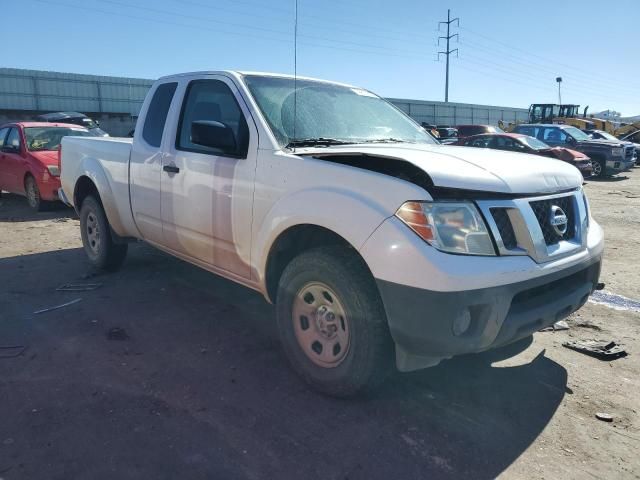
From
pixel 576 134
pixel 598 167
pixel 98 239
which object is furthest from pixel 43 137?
pixel 576 134

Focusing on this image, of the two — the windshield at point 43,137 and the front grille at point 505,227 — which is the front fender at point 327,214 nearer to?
the front grille at point 505,227

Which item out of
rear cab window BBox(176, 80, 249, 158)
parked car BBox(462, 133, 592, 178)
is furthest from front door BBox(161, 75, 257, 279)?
parked car BBox(462, 133, 592, 178)

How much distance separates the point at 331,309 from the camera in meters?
3.02

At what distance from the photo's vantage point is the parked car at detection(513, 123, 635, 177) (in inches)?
681

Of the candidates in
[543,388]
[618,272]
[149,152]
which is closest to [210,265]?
[149,152]

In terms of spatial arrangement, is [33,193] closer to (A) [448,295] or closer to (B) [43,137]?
(B) [43,137]

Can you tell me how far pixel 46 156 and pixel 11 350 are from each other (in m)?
7.22

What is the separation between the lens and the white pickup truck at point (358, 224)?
8.38 feet

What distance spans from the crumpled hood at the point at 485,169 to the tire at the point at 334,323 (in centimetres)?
62

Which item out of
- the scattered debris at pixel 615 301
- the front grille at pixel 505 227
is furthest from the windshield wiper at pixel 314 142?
the scattered debris at pixel 615 301

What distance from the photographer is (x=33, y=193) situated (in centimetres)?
1009

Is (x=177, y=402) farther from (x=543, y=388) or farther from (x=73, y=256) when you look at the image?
(x=73, y=256)

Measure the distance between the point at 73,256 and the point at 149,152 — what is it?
2926 mm

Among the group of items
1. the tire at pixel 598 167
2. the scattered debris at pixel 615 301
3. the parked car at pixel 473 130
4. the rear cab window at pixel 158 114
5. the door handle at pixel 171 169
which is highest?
the parked car at pixel 473 130
